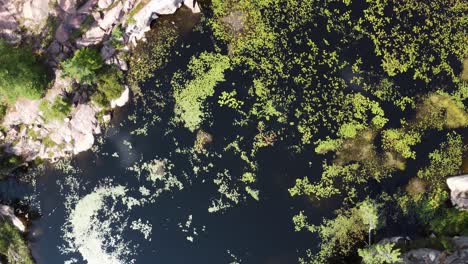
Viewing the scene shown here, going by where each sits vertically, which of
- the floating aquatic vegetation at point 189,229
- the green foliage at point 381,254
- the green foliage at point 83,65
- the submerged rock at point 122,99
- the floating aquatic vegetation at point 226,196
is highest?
the green foliage at point 83,65

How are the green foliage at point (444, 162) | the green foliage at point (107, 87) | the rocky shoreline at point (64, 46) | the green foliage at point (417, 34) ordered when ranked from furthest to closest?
the green foliage at point (417, 34)
the green foliage at point (107, 87)
the rocky shoreline at point (64, 46)
the green foliage at point (444, 162)

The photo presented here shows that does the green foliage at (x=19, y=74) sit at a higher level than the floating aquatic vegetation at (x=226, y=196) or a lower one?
higher

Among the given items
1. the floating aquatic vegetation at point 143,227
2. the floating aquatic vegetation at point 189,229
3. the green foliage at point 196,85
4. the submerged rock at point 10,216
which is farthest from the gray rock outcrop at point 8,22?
the floating aquatic vegetation at point 189,229

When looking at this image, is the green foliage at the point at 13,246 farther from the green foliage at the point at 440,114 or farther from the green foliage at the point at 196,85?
the green foliage at the point at 440,114

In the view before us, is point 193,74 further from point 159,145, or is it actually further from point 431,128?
point 431,128

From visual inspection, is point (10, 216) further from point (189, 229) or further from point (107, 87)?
point (189, 229)

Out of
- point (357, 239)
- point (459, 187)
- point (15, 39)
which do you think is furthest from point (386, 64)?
point (15, 39)

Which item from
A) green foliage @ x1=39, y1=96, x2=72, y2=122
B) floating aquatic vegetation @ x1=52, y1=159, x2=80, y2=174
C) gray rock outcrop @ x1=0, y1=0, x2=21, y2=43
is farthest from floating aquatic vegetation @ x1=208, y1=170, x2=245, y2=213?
gray rock outcrop @ x1=0, y1=0, x2=21, y2=43

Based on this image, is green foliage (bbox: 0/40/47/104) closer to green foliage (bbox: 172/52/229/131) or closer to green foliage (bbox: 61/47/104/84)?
green foliage (bbox: 61/47/104/84)
